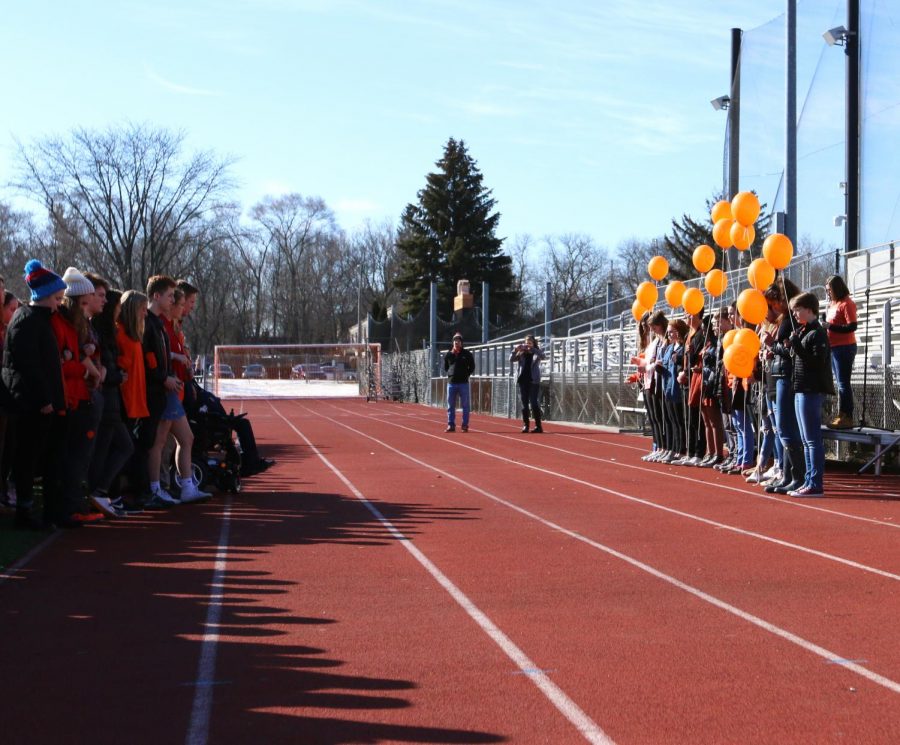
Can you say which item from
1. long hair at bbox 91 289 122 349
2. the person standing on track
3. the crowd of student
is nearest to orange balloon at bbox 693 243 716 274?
the crowd of student

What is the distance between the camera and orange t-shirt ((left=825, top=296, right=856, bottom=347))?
493 inches

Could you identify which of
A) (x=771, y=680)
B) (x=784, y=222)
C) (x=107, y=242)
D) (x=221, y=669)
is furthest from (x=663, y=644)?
(x=107, y=242)

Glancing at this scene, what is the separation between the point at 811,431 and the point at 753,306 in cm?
150

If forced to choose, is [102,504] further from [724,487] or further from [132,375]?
[724,487]

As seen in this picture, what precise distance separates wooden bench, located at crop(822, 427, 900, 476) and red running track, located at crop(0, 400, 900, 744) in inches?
76.4

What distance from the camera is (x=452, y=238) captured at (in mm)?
76938

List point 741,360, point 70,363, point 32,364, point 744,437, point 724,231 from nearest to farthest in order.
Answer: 1. point 32,364
2. point 70,363
3. point 741,360
4. point 744,437
5. point 724,231

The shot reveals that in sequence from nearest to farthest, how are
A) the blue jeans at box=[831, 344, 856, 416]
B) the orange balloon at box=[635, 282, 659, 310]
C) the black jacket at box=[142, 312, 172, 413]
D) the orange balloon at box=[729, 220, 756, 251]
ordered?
the black jacket at box=[142, 312, 172, 413] → the blue jeans at box=[831, 344, 856, 416] → the orange balloon at box=[729, 220, 756, 251] → the orange balloon at box=[635, 282, 659, 310]

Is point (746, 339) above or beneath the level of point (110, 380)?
above

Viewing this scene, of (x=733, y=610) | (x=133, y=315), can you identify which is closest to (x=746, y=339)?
(x=133, y=315)

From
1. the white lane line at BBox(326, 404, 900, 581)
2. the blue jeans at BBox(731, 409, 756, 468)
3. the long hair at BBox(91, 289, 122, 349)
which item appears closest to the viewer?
the white lane line at BBox(326, 404, 900, 581)

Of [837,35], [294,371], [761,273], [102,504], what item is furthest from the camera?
[294,371]

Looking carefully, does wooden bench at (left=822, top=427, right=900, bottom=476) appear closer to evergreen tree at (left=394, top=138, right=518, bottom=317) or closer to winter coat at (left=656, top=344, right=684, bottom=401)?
winter coat at (left=656, top=344, right=684, bottom=401)

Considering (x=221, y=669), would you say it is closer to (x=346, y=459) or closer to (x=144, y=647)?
(x=144, y=647)
